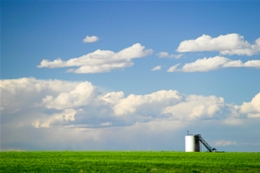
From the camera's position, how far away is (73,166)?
2419 inches

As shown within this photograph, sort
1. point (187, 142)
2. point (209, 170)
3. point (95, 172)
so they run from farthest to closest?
point (187, 142) → point (209, 170) → point (95, 172)

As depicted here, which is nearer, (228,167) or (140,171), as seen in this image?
(140,171)

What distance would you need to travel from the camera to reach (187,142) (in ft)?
342

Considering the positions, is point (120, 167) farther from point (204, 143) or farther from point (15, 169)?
point (204, 143)

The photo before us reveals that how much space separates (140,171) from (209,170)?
9.42 m

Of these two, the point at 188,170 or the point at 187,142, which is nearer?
the point at 188,170

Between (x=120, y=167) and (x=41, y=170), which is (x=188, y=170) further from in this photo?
(x=41, y=170)

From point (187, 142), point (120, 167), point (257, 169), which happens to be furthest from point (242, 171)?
point (187, 142)

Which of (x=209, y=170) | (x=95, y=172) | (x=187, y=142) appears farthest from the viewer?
(x=187, y=142)

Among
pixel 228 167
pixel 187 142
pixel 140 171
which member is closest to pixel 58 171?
pixel 140 171

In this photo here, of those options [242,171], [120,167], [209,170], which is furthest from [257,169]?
[120,167]

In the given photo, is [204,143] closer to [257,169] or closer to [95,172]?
[257,169]

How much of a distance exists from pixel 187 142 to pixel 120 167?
46.9 metres

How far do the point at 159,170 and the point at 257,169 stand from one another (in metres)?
13.4
